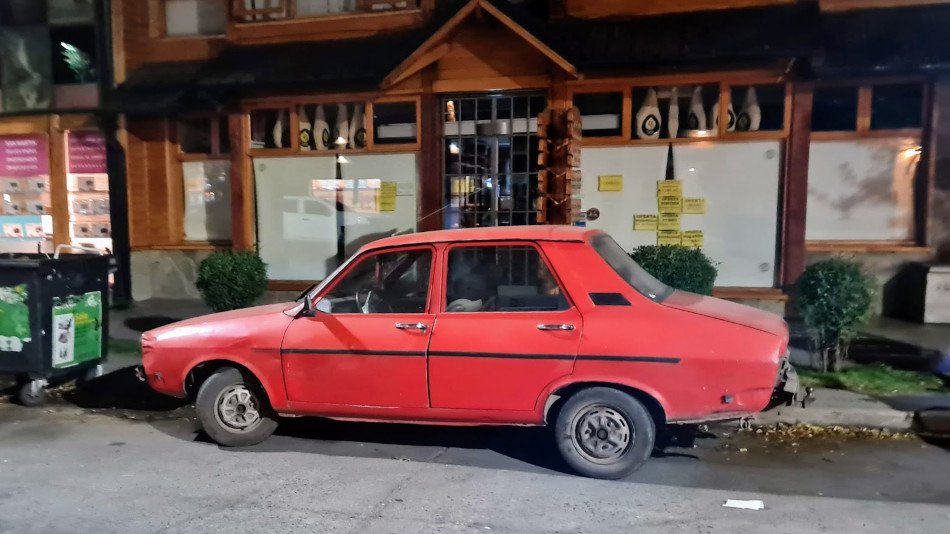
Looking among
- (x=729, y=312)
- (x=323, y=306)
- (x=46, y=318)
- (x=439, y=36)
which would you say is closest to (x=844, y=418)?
(x=729, y=312)

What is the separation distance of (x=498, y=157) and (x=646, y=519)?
23.4 feet

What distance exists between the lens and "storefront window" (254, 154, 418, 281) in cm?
1101

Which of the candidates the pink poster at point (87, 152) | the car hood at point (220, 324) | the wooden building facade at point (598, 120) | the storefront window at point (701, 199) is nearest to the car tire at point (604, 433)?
the car hood at point (220, 324)

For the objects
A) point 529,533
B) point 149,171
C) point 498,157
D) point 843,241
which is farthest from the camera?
point 149,171

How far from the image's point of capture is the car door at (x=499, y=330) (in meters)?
4.83

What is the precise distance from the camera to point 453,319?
504 cm

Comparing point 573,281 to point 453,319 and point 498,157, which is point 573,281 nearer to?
point 453,319

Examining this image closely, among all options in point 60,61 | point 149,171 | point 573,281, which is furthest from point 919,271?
point 60,61

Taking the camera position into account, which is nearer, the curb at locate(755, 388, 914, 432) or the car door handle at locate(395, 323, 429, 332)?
the car door handle at locate(395, 323, 429, 332)

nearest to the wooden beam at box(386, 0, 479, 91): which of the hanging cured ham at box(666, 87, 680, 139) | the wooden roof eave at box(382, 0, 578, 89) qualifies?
the wooden roof eave at box(382, 0, 578, 89)

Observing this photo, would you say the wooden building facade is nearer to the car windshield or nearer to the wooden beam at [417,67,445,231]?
the wooden beam at [417,67,445,231]

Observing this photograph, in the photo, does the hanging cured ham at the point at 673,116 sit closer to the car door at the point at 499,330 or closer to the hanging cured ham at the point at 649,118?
the hanging cured ham at the point at 649,118

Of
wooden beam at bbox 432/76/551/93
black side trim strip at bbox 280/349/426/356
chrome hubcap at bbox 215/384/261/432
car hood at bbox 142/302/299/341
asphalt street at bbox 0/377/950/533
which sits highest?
wooden beam at bbox 432/76/551/93

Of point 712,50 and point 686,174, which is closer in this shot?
point 712,50
